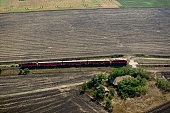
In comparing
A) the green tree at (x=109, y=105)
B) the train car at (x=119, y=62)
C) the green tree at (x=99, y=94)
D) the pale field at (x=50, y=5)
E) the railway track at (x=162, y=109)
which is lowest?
the railway track at (x=162, y=109)

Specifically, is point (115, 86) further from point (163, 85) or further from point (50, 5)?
point (50, 5)

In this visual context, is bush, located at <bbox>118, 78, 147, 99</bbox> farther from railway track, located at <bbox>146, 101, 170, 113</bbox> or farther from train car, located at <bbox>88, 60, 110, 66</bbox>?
train car, located at <bbox>88, 60, 110, 66</bbox>

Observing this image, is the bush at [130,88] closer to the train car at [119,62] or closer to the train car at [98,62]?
the train car at [119,62]

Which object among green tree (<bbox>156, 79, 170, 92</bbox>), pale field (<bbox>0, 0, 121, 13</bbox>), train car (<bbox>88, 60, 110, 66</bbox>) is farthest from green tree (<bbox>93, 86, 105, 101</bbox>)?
pale field (<bbox>0, 0, 121, 13</bbox>)

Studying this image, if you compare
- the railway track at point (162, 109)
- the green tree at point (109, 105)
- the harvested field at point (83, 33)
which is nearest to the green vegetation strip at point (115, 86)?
the green tree at point (109, 105)

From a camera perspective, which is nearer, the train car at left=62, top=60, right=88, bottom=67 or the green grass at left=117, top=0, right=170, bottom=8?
the train car at left=62, top=60, right=88, bottom=67

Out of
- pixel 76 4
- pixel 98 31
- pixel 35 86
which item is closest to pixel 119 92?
pixel 35 86

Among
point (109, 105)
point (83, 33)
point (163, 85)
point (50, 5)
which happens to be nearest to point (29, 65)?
point (109, 105)

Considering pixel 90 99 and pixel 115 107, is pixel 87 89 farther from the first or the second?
pixel 115 107
